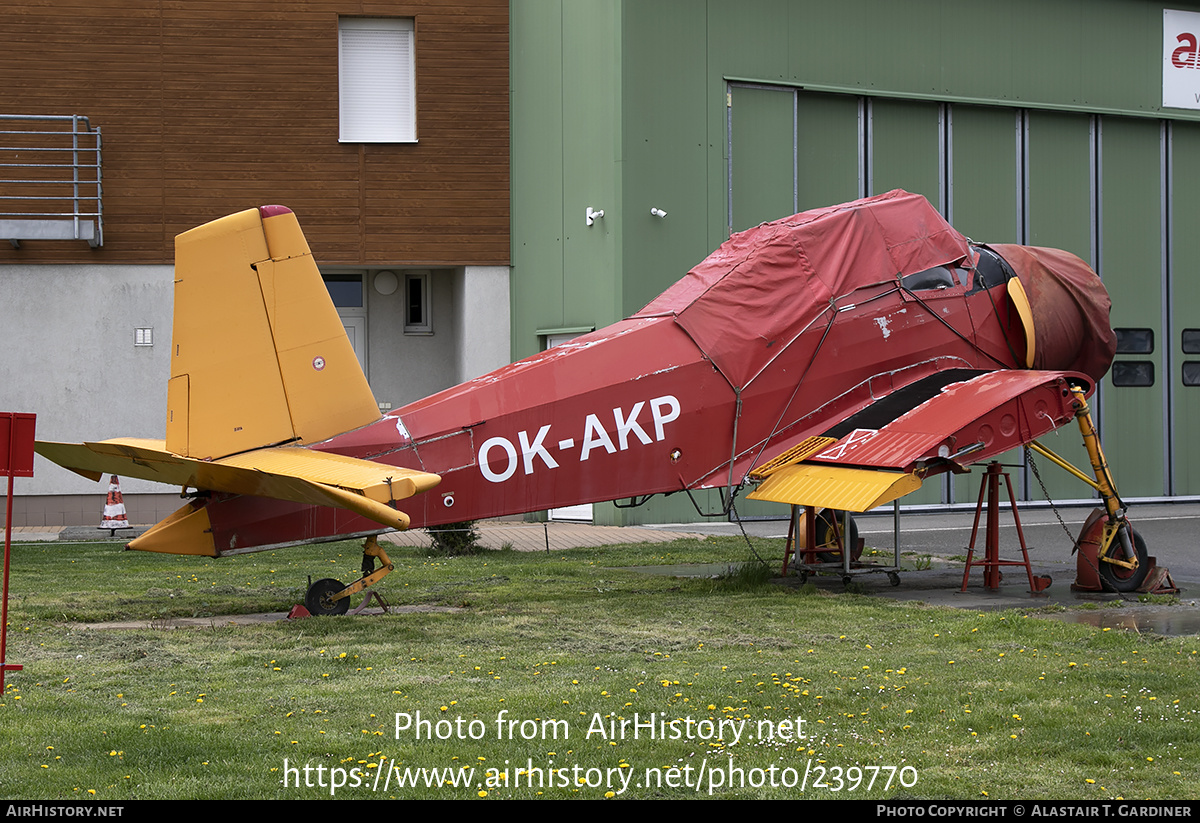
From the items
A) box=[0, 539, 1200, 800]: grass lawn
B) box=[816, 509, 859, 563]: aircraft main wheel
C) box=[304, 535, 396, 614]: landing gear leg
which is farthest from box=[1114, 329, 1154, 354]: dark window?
box=[304, 535, 396, 614]: landing gear leg

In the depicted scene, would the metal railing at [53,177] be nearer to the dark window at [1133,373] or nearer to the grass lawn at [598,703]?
the grass lawn at [598,703]

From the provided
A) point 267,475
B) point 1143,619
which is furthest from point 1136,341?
point 267,475

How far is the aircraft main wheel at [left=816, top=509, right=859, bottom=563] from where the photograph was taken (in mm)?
13383

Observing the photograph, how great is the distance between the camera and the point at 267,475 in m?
8.08

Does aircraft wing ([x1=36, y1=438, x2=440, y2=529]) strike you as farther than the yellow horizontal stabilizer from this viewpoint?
No

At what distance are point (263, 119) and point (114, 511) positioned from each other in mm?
7506

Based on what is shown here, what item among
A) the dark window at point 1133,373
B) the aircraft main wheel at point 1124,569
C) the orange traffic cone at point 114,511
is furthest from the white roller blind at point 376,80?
the aircraft main wheel at point 1124,569

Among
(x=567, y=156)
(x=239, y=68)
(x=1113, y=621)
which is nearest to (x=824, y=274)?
(x=1113, y=621)

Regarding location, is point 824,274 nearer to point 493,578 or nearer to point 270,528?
point 493,578

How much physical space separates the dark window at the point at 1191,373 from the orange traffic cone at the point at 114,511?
65.5ft

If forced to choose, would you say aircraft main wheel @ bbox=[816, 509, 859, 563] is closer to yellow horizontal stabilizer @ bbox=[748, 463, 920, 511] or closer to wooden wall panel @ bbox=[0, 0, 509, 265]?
yellow horizontal stabilizer @ bbox=[748, 463, 920, 511]

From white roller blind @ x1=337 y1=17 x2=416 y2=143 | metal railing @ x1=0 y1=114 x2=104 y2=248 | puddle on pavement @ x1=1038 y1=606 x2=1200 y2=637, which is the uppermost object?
white roller blind @ x1=337 y1=17 x2=416 y2=143

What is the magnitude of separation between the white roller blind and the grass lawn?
509 inches

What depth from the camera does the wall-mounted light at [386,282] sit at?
23109mm
